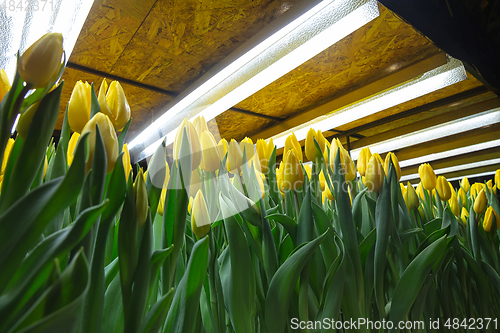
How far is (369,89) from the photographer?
2.70m

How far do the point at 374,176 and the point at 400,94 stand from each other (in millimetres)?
2426

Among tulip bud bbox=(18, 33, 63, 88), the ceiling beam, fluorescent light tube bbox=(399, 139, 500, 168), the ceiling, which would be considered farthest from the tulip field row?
fluorescent light tube bbox=(399, 139, 500, 168)

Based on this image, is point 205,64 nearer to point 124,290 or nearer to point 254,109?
point 254,109

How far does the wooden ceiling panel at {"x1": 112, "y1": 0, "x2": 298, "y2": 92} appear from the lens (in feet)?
5.83

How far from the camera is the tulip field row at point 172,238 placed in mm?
186

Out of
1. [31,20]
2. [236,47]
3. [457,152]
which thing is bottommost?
[31,20]

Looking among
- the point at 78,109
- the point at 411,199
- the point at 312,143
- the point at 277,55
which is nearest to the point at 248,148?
the point at 312,143

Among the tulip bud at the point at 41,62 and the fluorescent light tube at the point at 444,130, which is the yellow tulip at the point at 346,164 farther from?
the fluorescent light tube at the point at 444,130

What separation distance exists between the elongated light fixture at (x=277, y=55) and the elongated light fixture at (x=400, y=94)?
56cm

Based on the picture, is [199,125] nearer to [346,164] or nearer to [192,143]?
[192,143]

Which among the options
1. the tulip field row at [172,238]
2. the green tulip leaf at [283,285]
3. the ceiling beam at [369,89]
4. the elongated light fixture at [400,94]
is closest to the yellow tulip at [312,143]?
the tulip field row at [172,238]

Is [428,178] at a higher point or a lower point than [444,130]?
lower

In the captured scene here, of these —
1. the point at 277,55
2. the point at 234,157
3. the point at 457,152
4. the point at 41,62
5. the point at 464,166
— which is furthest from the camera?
the point at 464,166

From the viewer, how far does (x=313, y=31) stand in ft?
5.61
